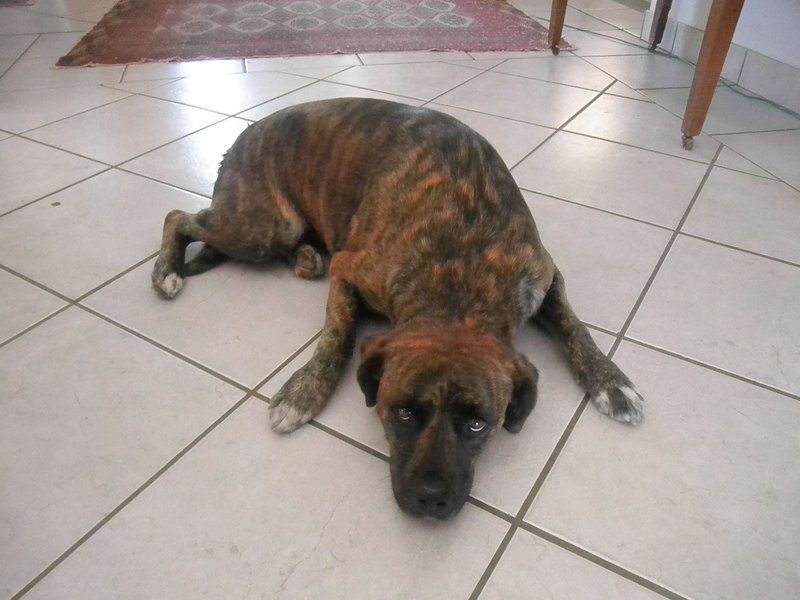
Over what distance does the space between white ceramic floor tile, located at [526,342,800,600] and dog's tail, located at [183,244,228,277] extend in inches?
52.9

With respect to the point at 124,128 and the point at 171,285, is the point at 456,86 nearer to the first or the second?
the point at 124,128

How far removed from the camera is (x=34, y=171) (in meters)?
2.69

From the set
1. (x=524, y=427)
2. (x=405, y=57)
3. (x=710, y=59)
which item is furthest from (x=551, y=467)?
(x=405, y=57)

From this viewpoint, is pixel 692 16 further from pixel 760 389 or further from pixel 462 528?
pixel 462 528

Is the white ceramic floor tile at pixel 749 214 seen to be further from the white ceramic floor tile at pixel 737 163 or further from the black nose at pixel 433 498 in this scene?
the black nose at pixel 433 498

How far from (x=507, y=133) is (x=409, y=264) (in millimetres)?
1730

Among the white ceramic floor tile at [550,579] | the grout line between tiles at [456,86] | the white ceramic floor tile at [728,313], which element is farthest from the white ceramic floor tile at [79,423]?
the grout line between tiles at [456,86]

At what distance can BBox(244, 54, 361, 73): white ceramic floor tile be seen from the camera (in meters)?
3.95

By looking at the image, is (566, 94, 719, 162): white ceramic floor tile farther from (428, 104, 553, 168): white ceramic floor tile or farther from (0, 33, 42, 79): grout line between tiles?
(0, 33, 42, 79): grout line between tiles

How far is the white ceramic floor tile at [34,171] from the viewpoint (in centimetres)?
250

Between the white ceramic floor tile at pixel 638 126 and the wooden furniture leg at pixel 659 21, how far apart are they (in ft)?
3.71

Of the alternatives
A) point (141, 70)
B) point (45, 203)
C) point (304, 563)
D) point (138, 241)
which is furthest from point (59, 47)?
point (304, 563)

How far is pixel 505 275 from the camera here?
4.64 ft

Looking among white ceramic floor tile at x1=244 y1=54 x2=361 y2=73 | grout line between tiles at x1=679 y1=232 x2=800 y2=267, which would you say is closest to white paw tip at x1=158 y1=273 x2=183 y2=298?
grout line between tiles at x1=679 y1=232 x2=800 y2=267
